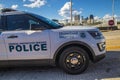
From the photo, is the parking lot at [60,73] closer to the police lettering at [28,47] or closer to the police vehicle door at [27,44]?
the police vehicle door at [27,44]

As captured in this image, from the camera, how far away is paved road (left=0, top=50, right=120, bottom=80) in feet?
21.2

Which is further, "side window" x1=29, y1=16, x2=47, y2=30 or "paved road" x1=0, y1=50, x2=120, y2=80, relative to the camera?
"side window" x1=29, y1=16, x2=47, y2=30

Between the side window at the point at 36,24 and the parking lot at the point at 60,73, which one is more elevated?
the side window at the point at 36,24

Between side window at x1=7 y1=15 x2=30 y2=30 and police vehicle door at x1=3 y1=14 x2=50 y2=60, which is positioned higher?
side window at x1=7 y1=15 x2=30 y2=30

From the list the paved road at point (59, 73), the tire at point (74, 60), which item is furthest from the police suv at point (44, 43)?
the paved road at point (59, 73)

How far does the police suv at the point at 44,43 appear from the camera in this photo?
21.2 feet

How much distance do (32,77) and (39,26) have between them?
135 cm

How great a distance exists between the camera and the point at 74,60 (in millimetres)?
6605

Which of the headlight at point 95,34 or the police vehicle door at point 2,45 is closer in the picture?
the police vehicle door at point 2,45

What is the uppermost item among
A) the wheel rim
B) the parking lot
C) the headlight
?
the headlight

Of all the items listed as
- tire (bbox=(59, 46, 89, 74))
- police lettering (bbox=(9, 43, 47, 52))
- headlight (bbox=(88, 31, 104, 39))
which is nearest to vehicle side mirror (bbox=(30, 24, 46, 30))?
police lettering (bbox=(9, 43, 47, 52))

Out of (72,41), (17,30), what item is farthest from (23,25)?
(72,41)

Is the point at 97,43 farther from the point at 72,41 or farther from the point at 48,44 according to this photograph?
the point at 48,44

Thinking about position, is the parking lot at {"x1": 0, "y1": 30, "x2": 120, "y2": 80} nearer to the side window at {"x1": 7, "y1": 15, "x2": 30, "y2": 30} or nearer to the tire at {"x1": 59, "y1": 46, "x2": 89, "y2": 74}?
the tire at {"x1": 59, "y1": 46, "x2": 89, "y2": 74}
